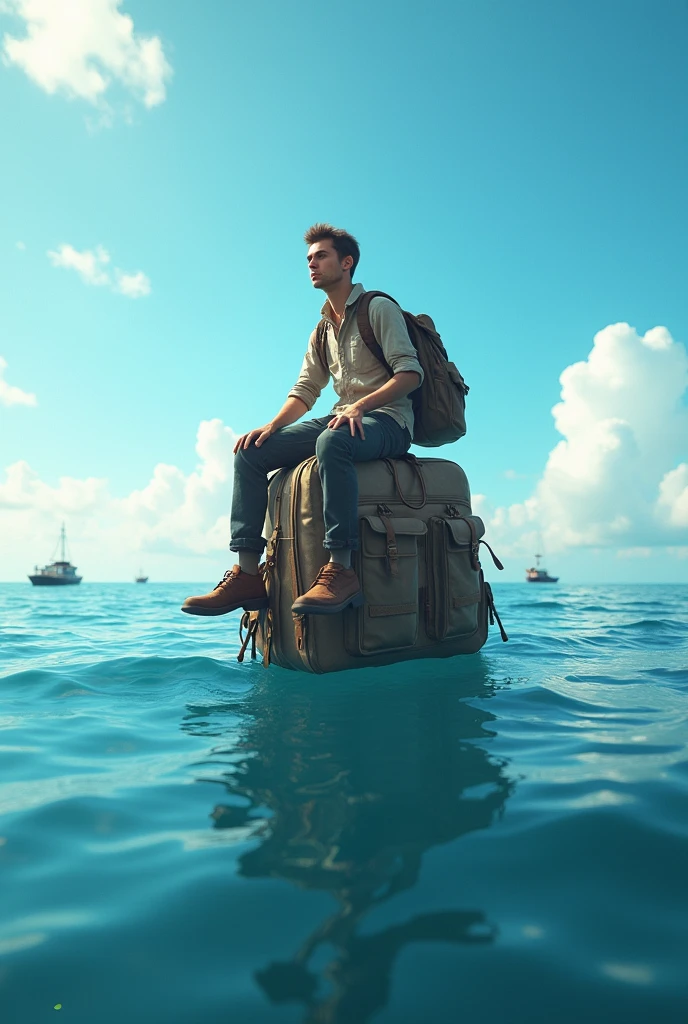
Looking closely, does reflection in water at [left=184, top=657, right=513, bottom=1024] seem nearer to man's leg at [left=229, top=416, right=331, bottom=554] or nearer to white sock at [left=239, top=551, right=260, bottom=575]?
white sock at [left=239, top=551, right=260, bottom=575]

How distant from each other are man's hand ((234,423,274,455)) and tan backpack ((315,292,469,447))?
33.8 inches

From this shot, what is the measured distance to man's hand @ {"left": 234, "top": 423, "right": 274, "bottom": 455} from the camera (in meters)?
3.79

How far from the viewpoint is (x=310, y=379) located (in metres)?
4.35

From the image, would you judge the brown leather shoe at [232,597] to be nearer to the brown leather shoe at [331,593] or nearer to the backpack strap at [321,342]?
the brown leather shoe at [331,593]

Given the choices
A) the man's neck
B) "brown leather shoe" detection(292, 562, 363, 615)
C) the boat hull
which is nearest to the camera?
"brown leather shoe" detection(292, 562, 363, 615)

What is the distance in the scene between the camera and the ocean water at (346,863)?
3.40ft

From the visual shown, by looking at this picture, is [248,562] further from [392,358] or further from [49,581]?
[49,581]

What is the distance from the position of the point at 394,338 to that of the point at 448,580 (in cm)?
157

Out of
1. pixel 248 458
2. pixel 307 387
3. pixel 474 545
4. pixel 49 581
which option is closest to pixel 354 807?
pixel 248 458

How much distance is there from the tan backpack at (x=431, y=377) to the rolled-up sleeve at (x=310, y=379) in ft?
1.71

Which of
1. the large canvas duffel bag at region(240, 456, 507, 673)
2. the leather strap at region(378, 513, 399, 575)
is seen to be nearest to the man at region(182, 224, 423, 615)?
the large canvas duffel bag at region(240, 456, 507, 673)

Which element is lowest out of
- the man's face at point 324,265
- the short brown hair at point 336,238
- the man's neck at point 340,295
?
the man's neck at point 340,295

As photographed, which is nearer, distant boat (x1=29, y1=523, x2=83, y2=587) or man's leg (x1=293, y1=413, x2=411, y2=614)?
man's leg (x1=293, y1=413, x2=411, y2=614)

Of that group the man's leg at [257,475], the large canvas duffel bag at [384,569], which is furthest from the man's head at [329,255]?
the large canvas duffel bag at [384,569]
